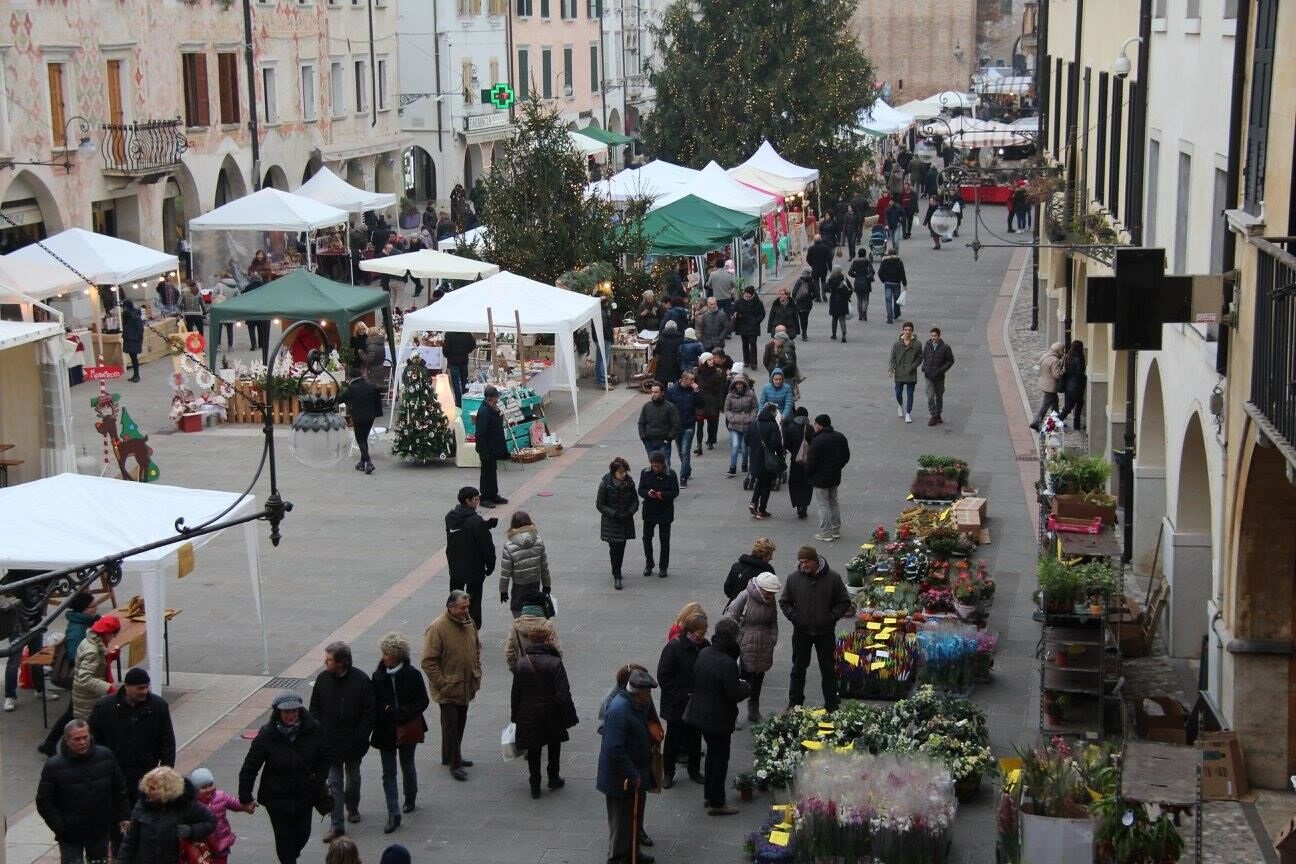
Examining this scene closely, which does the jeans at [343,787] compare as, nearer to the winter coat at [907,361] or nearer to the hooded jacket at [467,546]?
the hooded jacket at [467,546]

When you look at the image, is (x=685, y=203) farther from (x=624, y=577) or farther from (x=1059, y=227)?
(x=624, y=577)

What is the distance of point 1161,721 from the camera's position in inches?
489

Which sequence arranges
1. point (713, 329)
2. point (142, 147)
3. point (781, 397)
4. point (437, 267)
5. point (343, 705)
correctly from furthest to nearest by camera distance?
point (142, 147) < point (437, 267) < point (713, 329) < point (781, 397) < point (343, 705)

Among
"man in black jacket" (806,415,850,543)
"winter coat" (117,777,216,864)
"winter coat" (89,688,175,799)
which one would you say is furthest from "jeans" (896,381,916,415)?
"winter coat" (117,777,216,864)

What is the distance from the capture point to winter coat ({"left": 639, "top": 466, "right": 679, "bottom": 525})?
659 inches

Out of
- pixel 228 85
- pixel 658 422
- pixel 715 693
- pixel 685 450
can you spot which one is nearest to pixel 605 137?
pixel 228 85

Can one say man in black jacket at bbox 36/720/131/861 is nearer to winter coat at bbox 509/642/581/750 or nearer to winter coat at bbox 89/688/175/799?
winter coat at bbox 89/688/175/799

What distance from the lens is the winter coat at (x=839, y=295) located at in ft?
101

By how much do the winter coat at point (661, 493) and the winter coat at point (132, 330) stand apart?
1450cm

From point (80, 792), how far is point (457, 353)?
15.6 metres

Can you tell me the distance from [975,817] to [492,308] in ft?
44.5

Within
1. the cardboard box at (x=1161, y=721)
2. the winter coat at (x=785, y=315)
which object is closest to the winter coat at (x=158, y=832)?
the cardboard box at (x=1161, y=721)

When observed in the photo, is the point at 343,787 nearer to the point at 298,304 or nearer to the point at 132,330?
the point at 298,304

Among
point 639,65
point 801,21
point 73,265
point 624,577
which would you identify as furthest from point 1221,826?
point 639,65
